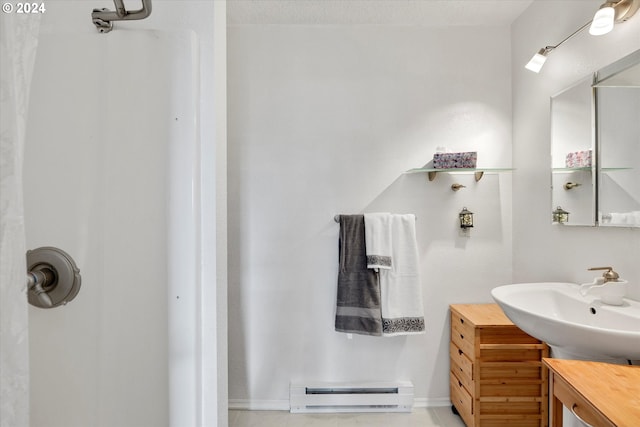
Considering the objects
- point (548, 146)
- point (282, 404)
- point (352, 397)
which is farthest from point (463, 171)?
point (282, 404)

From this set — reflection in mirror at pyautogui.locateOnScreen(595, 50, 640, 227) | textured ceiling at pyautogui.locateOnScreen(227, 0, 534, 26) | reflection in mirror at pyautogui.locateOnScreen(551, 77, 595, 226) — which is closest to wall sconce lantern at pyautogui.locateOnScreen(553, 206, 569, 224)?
reflection in mirror at pyautogui.locateOnScreen(551, 77, 595, 226)

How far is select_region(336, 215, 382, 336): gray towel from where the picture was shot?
2035 mm

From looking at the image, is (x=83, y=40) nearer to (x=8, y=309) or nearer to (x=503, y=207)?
(x=8, y=309)

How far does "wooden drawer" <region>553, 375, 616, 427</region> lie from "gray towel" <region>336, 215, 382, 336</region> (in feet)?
3.41

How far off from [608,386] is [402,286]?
118 cm

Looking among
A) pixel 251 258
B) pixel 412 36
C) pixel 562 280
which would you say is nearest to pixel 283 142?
pixel 251 258

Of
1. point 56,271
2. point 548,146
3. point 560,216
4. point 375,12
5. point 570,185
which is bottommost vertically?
point 56,271

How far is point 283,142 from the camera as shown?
7.25ft

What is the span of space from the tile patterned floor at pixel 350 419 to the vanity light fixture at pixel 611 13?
6.58ft

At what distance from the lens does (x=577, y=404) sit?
0.96 metres

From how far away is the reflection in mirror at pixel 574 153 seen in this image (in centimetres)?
156

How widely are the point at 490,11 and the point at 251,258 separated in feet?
6.69

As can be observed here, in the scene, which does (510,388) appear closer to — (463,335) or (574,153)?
(463,335)

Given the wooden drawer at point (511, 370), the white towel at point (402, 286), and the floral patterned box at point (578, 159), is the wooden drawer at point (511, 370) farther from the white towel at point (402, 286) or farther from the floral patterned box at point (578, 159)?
the floral patterned box at point (578, 159)
